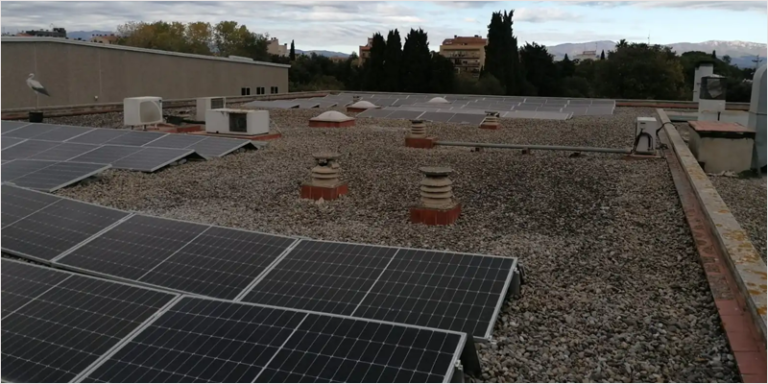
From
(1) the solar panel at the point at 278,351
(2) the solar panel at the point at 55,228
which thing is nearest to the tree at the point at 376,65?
(2) the solar panel at the point at 55,228

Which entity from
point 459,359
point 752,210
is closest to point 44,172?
point 459,359

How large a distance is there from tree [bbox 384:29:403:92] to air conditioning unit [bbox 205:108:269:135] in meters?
31.3

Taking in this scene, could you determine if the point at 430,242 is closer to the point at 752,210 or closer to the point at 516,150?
the point at 752,210

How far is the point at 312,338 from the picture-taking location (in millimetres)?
4246

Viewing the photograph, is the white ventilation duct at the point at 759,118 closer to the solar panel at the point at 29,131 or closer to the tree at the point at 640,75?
the solar panel at the point at 29,131

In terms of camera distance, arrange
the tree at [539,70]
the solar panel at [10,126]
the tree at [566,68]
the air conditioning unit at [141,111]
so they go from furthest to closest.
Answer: the tree at [566,68], the tree at [539,70], the air conditioning unit at [141,111], the solar panel at [10,126]

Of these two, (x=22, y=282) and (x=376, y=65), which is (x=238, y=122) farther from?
(x=376, y=65)

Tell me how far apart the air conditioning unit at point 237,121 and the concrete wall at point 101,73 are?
9811mm

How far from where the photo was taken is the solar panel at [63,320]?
4.10 m

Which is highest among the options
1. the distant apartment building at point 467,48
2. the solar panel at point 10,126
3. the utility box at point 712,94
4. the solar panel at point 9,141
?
the distant apartment building at point 467,48

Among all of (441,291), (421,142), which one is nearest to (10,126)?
(421,142)

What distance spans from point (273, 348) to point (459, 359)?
46.9 inches

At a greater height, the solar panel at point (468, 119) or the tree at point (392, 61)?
the tree at point (392, 61)

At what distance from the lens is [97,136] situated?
13.4m
